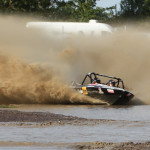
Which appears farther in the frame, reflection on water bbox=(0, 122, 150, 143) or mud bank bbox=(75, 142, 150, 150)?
reflection on water bbox=(0, 122, 150, 143)

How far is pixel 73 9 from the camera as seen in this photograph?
6122 centimetres

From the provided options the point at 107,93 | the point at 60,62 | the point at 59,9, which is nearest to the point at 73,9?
the point at 59,9

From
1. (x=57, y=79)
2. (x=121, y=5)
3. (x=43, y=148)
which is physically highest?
(x=121, y=5)

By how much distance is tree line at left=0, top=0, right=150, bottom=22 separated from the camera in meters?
51.4

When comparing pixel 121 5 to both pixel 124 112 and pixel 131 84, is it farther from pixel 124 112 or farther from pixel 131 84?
pixel 124 112

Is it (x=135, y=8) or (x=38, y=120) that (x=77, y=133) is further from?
(x=135, y=8)

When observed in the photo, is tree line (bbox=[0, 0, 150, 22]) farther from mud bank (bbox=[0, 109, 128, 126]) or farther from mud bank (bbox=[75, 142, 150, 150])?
mud bank (bbox=[75, 142, 150, 150])

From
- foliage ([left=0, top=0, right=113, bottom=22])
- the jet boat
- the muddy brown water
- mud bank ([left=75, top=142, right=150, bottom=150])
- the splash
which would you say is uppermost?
foliage ([left=0, top=0, right=113, bottom=22])

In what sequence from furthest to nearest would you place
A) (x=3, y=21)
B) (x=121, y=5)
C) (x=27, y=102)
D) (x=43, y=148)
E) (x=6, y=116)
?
(x=121, y=5), (x=3, y=21), (x=27, y=102), (x=6, y=116), (x=43, y=148)

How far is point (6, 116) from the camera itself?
673 inches

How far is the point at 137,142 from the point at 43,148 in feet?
7.26

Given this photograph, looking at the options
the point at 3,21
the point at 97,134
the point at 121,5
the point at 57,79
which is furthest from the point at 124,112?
the point at 121,5

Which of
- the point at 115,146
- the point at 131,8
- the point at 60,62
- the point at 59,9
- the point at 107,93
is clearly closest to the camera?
the point at 115,146

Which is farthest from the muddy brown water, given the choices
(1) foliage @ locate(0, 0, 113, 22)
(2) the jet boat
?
(1) foliage @ locate(0, 0, 113, 22)
